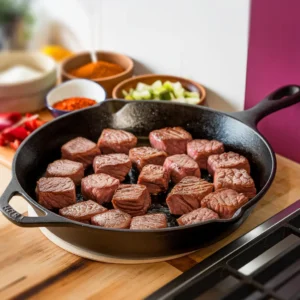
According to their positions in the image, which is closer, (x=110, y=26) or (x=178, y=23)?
(x=178, y=23)

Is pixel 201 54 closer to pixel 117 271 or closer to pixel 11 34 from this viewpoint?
pixel 117 271

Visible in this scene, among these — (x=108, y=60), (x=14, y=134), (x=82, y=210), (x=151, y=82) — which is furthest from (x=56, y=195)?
(x=108, y=60)

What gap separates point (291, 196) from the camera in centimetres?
157

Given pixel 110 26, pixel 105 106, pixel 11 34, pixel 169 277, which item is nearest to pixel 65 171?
pixel 105 106

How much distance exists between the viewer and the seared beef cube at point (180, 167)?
1.57 metres

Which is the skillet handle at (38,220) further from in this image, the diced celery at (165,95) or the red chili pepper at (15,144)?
the diced celery at (165,95)

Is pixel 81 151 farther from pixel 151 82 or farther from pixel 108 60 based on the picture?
pixel 108 60

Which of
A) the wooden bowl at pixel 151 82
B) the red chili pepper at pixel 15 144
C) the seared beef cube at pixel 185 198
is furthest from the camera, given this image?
the wooden bowl at pixel 151 82

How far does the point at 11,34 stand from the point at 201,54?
1.32 metres

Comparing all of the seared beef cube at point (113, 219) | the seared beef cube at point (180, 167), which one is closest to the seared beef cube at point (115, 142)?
the seared beef cube at point (180, 167)

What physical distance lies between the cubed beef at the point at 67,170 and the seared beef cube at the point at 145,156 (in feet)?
0.51

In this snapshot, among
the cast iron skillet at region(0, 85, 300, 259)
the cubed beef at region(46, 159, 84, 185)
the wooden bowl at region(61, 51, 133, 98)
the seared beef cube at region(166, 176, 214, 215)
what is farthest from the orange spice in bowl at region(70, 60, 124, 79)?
the seared beef cube at region(166, 176, 214, 215)

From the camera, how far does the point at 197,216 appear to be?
1.36m

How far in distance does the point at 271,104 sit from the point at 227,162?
0.21 meters
